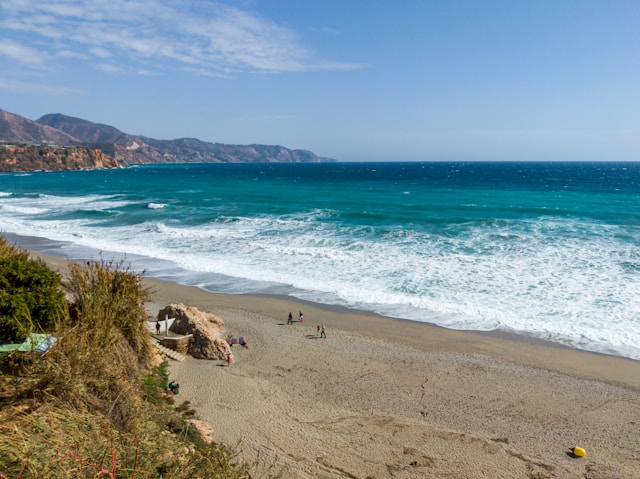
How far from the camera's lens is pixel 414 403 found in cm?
1190

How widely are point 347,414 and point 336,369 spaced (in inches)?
98.4

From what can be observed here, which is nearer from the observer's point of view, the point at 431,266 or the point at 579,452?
the point at 579,452

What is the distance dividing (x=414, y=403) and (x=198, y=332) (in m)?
7.37

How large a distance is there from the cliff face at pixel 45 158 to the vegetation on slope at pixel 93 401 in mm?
137160

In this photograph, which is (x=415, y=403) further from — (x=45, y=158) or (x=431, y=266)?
(x=45, y=158)

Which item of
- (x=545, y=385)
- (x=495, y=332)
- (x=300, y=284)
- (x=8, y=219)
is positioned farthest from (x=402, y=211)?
(x=8, y=219)

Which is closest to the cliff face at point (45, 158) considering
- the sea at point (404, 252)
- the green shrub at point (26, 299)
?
the sea at point (404, 252)

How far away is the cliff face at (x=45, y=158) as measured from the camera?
403 ft

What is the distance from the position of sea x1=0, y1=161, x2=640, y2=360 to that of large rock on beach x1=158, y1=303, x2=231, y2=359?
5821mm

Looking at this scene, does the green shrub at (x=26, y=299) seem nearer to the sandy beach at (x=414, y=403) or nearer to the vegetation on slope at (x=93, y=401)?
the vegetation on slope at (x=93, y=401)

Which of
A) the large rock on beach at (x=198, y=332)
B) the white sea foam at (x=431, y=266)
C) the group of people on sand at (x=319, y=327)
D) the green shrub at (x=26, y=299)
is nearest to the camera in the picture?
the green shrub at (x=26, y=299)

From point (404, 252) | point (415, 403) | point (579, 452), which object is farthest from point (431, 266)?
point (579, 452)

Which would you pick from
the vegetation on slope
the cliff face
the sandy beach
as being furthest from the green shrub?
the cliff face

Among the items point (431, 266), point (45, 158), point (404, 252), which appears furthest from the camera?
point (45, 158)
